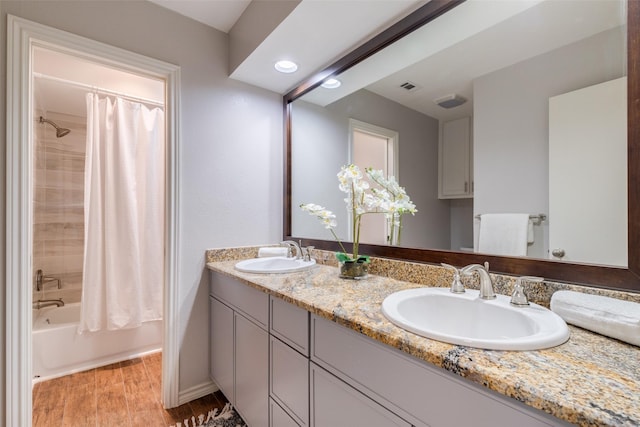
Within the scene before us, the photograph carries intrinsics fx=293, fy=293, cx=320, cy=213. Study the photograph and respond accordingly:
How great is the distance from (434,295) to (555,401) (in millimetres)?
587

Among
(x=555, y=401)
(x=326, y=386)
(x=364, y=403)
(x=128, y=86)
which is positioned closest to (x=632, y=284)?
(x=555, y=401)

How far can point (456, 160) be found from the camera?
124cm

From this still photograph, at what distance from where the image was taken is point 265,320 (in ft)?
4.32

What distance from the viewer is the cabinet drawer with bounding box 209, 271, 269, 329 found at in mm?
1333

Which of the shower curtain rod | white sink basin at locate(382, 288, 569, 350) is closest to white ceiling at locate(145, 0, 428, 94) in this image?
the shower curtain rod

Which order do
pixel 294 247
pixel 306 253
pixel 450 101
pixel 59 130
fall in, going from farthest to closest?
pixel 59 130
pixel 294 247
pixel 306 253
pixel 450 101

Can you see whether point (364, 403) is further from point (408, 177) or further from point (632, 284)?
point (408, 177)

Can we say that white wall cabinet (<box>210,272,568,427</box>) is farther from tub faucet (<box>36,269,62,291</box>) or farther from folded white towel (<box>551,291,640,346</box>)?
tub faucet (<box>36,269,62,291</box>)

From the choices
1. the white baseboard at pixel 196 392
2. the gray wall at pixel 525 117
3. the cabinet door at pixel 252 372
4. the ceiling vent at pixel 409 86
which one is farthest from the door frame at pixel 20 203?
the gray wall at pixel 525 117

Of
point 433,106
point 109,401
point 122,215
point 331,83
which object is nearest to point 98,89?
point 122,215

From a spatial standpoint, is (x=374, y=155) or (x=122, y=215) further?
(x=122, y=215)

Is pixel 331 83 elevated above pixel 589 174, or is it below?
above

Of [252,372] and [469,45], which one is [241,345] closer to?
[252,372]

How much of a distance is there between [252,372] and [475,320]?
103 cm
